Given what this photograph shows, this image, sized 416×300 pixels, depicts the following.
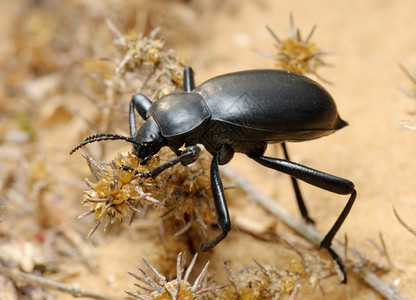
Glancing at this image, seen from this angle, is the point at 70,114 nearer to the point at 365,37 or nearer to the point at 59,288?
the point at 59,288

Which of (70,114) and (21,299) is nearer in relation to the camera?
(21,299)

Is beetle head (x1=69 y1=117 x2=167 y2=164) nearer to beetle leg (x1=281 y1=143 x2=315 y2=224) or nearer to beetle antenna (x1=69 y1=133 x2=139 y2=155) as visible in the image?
beetle antenna (x1=69 y1=133 x2=139 y2=155)

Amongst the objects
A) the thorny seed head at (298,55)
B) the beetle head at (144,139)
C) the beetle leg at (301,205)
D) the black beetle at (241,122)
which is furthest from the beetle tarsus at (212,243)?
the thorny seed head at (298,55)

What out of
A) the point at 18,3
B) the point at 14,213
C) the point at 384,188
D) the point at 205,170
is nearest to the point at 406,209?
the point at 384,188

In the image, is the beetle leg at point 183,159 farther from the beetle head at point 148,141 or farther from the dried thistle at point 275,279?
the dried thistle at point 275,279

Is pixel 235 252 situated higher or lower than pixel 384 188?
lower

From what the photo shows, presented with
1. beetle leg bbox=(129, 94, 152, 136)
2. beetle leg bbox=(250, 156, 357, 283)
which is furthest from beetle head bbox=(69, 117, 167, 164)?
beetle leg bbox=(250, 156, 357, 283)
